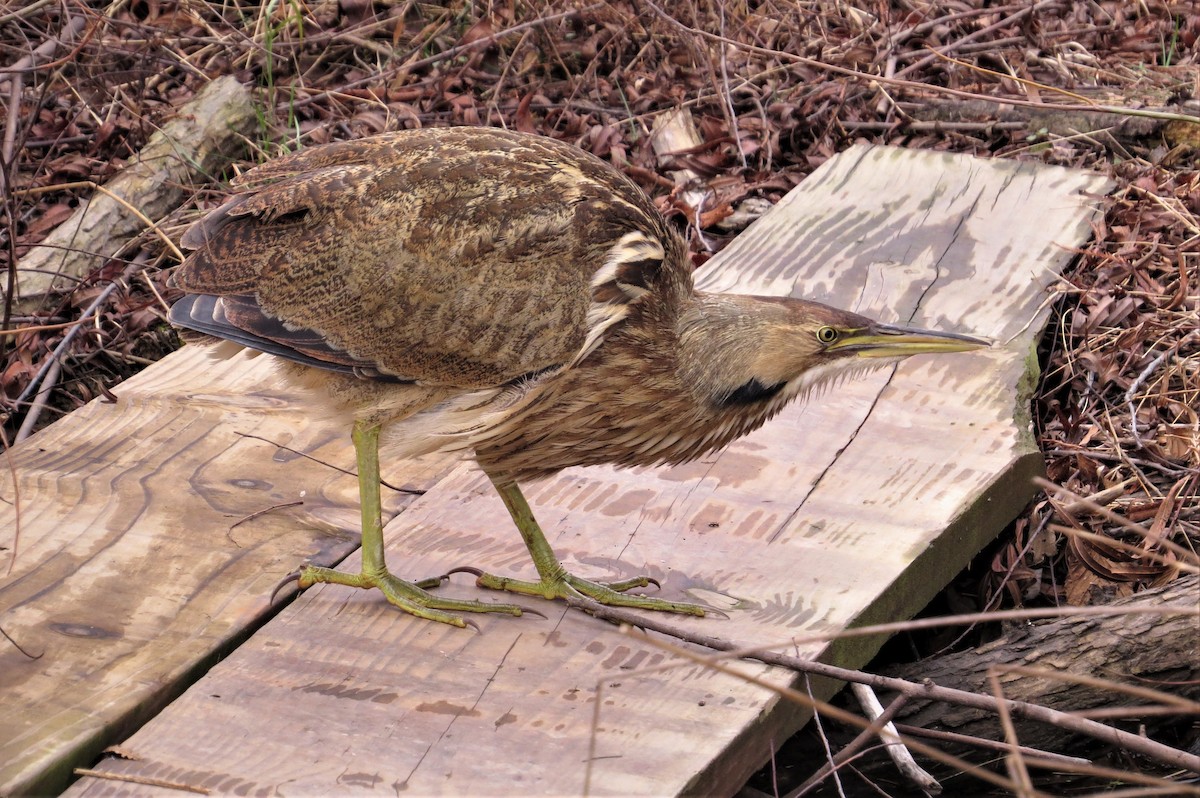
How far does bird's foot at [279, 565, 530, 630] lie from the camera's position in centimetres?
319

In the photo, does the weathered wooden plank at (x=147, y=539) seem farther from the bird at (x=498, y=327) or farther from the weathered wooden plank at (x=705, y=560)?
the bird at (x=498, y=327)

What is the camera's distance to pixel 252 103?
6.09 metres

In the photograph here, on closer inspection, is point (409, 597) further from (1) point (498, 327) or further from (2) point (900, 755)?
(2) point (900, 755)

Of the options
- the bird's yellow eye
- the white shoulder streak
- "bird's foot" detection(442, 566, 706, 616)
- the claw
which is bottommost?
"bird's foot" detection(442, 566, 706, 616)

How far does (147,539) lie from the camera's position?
3430 mm

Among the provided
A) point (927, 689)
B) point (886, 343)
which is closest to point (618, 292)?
point (886, 343)

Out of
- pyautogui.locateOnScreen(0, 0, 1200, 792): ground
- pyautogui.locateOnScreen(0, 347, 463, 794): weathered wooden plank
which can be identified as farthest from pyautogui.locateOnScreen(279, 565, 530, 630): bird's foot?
pyautogui.locateOnScreen(0, 0, 1200, 792): ground

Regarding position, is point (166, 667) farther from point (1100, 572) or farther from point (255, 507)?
point (1100, 572)

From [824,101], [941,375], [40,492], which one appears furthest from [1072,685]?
[824,101]

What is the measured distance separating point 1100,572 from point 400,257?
80.0 inches

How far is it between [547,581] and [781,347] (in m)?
0.79

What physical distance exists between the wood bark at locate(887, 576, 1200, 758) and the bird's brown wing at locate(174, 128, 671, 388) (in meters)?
1.24

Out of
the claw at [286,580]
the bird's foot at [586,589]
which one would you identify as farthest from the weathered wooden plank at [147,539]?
the bird's foot at [586,589]

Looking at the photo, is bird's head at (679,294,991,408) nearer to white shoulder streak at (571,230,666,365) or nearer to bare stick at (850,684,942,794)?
white shoulder streak at (571,230,666,365)
